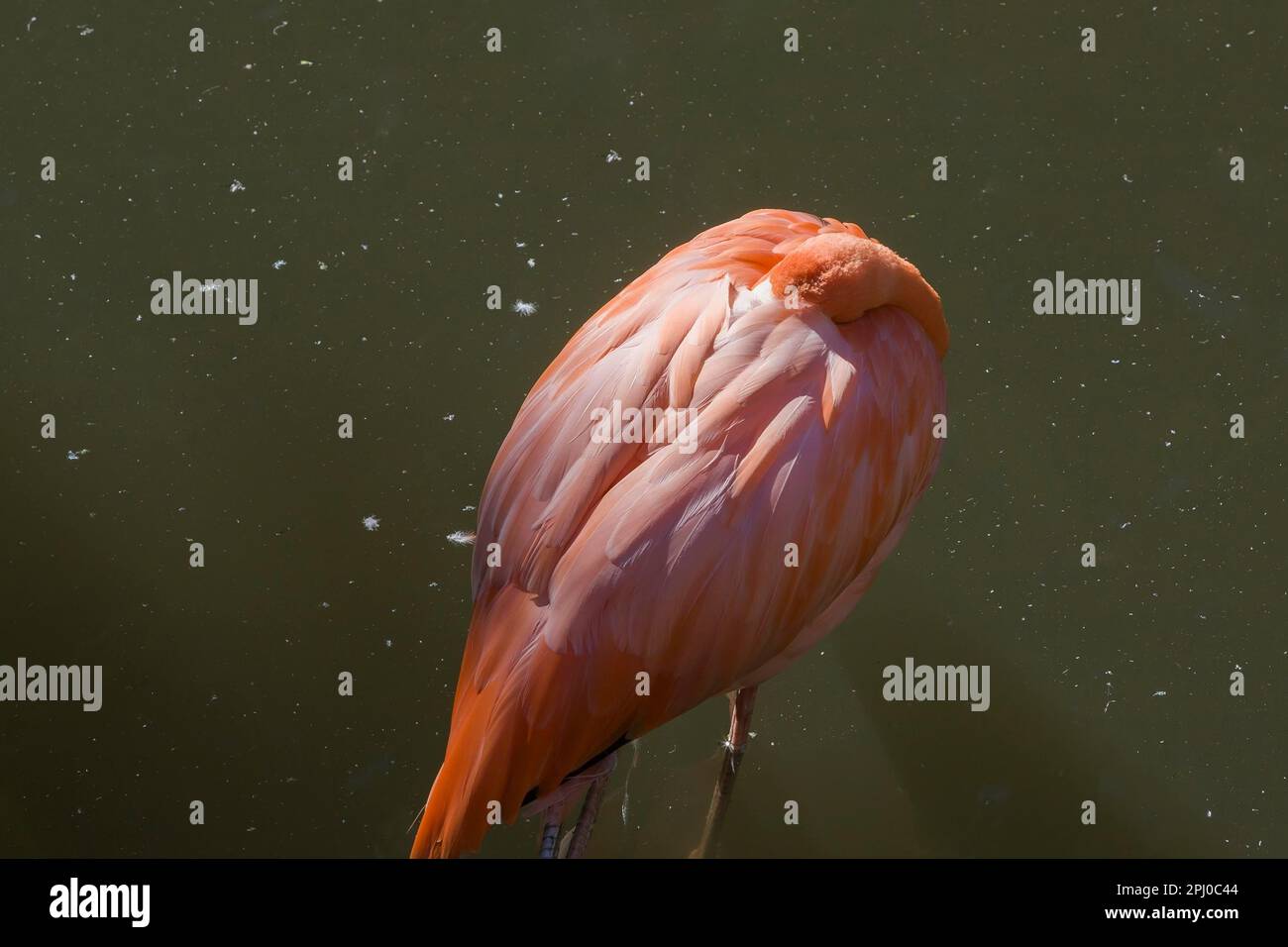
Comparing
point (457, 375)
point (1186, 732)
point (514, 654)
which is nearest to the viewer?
point (514, 654)

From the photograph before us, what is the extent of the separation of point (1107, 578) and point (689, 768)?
0.85m

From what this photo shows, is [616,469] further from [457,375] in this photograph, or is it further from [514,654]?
[457,375]

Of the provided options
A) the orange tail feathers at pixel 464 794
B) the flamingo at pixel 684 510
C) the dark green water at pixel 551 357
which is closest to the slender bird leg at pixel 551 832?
the flamingo at pixel 684 510

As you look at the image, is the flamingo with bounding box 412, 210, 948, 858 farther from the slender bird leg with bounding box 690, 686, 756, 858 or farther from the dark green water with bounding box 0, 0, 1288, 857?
the dark green water with bounding box 0, 0, 1288, 857

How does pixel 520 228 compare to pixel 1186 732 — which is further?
pixel 520 228

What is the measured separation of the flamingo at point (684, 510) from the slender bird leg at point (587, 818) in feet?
0.51

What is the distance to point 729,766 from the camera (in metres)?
2.35

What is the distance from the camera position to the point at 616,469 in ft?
6.10

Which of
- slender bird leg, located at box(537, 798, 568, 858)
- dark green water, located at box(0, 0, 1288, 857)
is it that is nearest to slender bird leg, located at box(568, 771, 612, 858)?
slender bird leg, located at box(537, 798, 568, 858)

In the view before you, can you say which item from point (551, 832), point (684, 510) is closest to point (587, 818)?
point (551, 832)

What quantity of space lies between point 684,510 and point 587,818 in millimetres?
624

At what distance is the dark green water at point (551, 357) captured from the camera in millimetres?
2424

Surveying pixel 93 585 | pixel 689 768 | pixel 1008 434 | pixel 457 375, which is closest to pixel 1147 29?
pixel 1008 434

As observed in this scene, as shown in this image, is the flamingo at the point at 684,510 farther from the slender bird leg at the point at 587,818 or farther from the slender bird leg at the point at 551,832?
the slender bird leg at the point at 587,818
